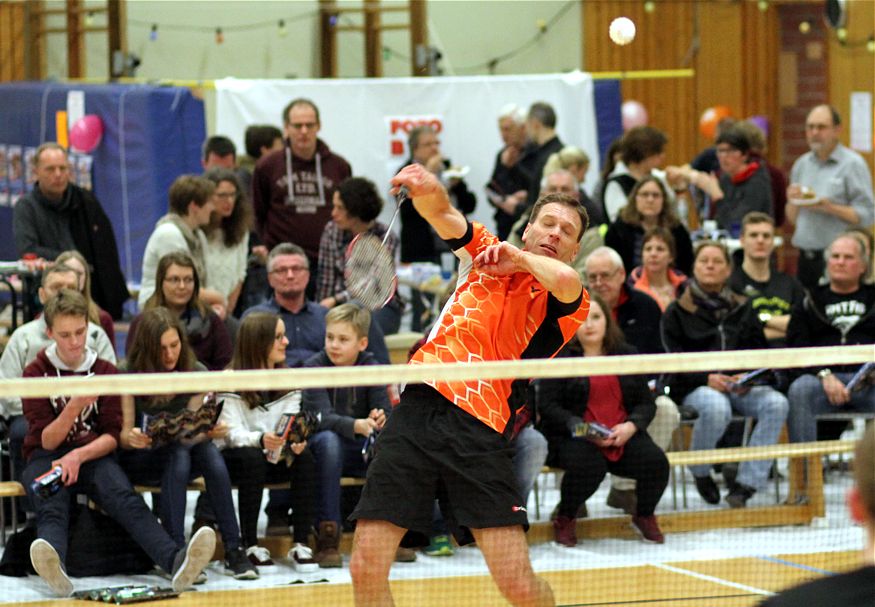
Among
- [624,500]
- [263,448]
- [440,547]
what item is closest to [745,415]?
[624,500]

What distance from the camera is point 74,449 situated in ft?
24.0

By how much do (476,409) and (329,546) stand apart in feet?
8.38

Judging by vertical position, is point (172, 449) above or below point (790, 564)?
above

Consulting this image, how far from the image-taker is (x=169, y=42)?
17.7 m

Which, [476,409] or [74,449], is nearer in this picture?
[476,409]

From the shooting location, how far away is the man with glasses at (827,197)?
Answer: 37.0 feet

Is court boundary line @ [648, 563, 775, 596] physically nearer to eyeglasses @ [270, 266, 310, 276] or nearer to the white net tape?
the white net tape

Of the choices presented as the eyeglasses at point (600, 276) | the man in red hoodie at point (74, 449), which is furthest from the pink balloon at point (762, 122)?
the man in red hoodie at point (74, 449)

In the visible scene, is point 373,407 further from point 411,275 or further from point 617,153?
point 617,153

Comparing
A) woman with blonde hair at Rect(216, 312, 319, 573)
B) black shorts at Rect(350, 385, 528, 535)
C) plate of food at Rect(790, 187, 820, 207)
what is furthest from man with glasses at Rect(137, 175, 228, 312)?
plate of food at Rect(790, 187, 820, 207)

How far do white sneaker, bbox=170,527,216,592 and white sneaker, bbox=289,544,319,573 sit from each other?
2.12 feet

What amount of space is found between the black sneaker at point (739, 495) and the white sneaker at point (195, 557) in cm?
329

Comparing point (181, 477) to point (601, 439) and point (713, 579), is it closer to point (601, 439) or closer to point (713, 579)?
point (601, 439)

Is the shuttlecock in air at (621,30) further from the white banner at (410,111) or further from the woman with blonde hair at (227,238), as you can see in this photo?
the white banner at (410,111)
